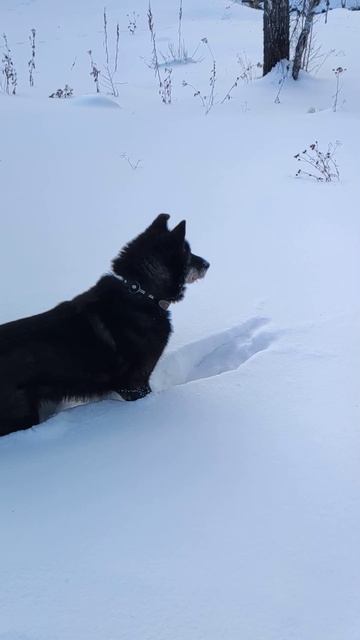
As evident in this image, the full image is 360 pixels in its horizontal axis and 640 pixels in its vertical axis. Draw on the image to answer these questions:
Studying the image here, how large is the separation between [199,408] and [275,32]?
24.4ft

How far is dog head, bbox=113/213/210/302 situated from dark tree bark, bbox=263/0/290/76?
21.6 feet

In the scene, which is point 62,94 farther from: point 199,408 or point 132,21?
point 132,21

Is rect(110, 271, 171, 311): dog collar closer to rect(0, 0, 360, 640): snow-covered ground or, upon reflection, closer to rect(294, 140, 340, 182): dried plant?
rect(0, 0, 360, 640): snow-covered ground

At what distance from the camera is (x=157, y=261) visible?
306cm

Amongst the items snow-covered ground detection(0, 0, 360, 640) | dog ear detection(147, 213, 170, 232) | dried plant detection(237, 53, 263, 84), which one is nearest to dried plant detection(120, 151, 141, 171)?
snow-covered ground detection(0, 0, 360, 640)

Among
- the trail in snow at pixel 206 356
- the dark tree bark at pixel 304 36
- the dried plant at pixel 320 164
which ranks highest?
the dark tree bark at pixel 304 36

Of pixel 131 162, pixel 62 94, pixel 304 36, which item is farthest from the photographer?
pixel 304 36

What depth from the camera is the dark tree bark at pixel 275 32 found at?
824 cm

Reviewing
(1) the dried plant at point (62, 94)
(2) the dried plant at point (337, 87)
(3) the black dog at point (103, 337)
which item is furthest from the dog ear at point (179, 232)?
(1) the dried plant at point (62, 94)

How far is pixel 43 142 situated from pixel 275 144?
2.42m

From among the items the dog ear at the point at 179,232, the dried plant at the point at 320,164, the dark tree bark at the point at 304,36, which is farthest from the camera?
the dark tree bark at the point at 304,36

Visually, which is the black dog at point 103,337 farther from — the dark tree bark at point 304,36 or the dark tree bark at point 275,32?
the dark tree bark at point 275,32

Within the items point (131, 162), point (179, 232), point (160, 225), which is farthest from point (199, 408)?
point (131, 162)

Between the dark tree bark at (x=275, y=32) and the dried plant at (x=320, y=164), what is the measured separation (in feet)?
11.0
